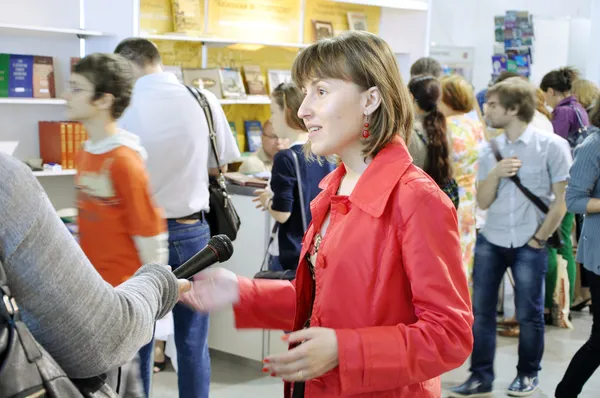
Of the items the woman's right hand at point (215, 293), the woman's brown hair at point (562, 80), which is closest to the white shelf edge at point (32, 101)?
the woman's right hand at point (215, 293)

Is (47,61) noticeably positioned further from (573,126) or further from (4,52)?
(573,126)

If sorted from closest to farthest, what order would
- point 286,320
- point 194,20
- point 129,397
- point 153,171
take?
point 129,397 → point 286,320 → point 153,171 → point 194,20

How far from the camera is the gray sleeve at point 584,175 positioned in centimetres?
362

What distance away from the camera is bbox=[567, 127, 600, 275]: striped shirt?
3619mm

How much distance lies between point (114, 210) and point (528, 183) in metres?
2.32

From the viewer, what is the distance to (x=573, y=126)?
609 cm

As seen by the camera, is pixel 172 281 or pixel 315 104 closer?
pixel 172 281

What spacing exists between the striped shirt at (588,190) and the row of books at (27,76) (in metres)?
3.38

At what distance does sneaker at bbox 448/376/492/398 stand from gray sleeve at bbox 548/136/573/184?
3.83 ft

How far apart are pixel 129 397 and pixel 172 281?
29cm

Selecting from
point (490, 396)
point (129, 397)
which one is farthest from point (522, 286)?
point (129, 397)

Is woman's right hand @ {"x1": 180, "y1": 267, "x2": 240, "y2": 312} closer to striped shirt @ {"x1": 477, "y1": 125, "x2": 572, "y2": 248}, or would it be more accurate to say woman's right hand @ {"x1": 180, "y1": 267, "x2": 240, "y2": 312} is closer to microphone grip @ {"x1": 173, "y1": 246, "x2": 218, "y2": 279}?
microphone grip @ {"x1": 173, "y1": 246, "x2": 218, "y2": 279}

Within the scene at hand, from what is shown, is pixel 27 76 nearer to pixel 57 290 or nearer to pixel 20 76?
pixel 20 76

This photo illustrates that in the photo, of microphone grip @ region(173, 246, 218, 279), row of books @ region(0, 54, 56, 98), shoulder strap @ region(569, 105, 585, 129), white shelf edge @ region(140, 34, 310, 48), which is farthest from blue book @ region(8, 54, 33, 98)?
shoulder strap @ region(569, 105, 585, 129)
